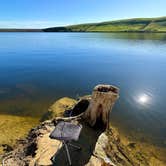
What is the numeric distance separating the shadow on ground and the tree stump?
25.5 inches

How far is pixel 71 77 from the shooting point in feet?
86.3

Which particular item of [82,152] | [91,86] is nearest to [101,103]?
[82,152]

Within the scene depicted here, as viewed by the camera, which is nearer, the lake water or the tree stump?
the tree stump

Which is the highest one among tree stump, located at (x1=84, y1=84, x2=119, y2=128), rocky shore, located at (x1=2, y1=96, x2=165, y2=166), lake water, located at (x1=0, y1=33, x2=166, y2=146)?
tree stump, located at (x1=84, y1=84, x2=119, y2=128)

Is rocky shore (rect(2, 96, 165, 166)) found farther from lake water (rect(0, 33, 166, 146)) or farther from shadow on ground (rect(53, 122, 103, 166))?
lake water (rect(0, 33, 166, 146))

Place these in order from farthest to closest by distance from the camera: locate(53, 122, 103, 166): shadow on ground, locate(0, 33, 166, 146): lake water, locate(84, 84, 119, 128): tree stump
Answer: locate(0, 33, 166, 146): lake water, locate(84, 84, 119, 128): tree stump, locate(53, 122, 103, 166): shadow on ground

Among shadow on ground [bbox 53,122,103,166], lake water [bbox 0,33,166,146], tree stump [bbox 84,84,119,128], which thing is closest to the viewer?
shadow on ground [bbox 53,122,103,166]

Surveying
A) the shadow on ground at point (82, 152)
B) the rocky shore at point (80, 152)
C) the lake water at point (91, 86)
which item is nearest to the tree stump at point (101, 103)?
the rocky shore at point (80, 152)

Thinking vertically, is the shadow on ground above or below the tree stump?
below

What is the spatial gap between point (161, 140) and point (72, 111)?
6.22m

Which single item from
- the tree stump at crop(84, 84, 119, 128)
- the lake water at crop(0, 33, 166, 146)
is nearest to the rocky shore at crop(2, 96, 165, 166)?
the tree stump at crop(84, 84, 119, 128)

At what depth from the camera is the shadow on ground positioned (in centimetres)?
718

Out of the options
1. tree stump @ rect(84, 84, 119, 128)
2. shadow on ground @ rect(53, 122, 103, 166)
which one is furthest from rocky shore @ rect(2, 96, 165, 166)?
tree stump @ rect(84, 84, 119, 128)

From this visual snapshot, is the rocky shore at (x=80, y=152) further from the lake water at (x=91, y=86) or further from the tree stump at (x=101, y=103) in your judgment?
the lake water at (x=91, y=86)
